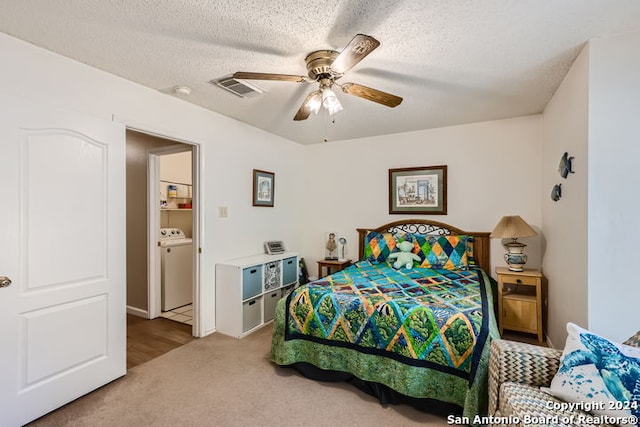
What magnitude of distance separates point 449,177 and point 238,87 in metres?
2.75

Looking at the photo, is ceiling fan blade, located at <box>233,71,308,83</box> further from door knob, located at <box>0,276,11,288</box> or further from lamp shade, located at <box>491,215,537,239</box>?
lamp shade, located at <box>491,215,537,239</box>

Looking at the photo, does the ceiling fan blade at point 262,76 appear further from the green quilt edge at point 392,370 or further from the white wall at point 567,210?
the white wall at point 567,210

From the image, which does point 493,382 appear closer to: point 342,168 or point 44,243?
point 44,243

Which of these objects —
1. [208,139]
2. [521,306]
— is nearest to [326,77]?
[208,139]

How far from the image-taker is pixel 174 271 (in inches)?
159

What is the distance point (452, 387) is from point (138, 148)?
4.05 metres

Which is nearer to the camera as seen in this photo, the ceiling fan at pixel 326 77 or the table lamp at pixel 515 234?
the ceiling fan at pixel 326 77

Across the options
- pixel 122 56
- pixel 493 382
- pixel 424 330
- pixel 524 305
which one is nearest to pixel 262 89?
pixel 122 56

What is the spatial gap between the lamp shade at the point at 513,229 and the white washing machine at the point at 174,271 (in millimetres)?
3814

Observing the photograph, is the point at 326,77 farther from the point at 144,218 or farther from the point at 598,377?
the point at 144,218

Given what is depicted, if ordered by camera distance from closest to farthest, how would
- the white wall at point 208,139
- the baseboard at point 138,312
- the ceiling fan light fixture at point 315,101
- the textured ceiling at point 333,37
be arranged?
the textured ceiling at point 333,37 → the white wall at point 208,139 → the ceiling fan light fixture at point 315,101 → the baseboard at point 138,312

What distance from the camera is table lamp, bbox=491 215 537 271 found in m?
3.12

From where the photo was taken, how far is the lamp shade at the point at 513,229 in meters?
3.11

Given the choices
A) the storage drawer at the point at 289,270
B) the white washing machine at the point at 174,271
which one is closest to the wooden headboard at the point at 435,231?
the storage drawer at the point at 289,270
